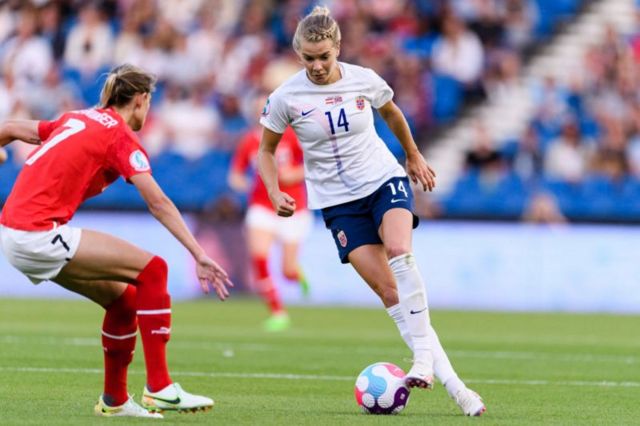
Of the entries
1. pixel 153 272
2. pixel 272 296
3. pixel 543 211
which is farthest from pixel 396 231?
pixel 543 211

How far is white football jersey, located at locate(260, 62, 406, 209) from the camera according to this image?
8688mm

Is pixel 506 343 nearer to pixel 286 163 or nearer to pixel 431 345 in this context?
pixel 286 163

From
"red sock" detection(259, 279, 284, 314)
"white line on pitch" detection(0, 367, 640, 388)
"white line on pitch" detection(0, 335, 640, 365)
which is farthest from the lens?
"red sock" detection(259, 279, 284, 314)

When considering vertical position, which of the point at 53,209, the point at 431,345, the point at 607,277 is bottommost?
the point at 607,277

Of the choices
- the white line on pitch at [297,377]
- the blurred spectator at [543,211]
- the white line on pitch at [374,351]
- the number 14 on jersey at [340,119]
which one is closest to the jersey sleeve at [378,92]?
the number 14 on jersey at [340,119]

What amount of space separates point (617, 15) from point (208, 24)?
24.1 ft

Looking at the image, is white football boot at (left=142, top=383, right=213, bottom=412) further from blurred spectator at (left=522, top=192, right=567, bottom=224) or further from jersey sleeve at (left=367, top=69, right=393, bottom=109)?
blurred spectator at (left=522, top=192, right=567, bottom=224)

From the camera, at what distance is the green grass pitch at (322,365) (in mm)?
8219

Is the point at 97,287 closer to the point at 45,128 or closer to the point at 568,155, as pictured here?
the point at 45,128

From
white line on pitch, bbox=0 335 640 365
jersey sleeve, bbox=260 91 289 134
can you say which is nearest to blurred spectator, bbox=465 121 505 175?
white line on pitch, bbox=0 335 640 365

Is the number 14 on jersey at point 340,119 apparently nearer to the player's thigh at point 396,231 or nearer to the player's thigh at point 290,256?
the player's thigh at point 396,231

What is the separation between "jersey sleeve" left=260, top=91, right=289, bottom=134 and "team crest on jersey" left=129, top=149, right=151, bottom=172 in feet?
4.57

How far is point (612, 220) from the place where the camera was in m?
20.7

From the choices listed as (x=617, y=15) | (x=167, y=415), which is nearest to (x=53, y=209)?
(x=167, y=415)
